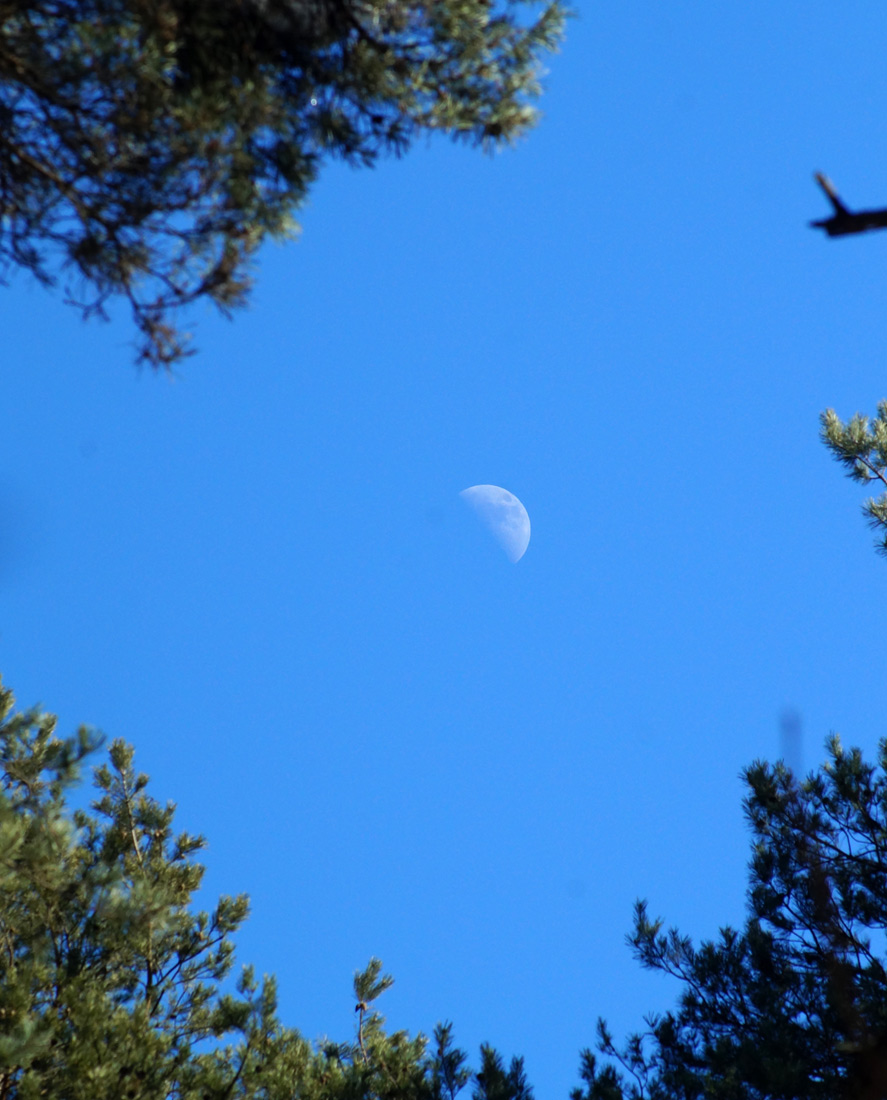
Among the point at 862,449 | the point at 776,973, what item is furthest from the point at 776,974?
the point at 862,449

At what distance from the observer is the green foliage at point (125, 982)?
5434 mm

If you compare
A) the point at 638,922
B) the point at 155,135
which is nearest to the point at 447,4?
the point at 155,135

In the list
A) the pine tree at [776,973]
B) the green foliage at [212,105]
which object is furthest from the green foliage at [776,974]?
the green foliage at [212,105]

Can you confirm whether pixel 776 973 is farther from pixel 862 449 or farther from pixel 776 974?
pixel 862 449

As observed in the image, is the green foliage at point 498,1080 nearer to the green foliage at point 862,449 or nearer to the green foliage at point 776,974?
the green foliage at point 776,974

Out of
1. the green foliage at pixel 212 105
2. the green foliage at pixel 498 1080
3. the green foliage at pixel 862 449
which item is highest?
the green foliage at pixel 862 449

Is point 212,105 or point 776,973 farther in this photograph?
point 776,973

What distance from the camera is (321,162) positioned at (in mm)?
3912

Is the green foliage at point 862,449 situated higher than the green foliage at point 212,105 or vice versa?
the green foliage at point 862,449

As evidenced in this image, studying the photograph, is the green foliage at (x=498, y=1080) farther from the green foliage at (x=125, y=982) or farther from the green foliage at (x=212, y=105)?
the green foliage at (x=212, y=105)

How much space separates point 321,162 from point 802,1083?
19.8 feet

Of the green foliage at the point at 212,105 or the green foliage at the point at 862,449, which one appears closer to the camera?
the green foliage at the point at 212,105

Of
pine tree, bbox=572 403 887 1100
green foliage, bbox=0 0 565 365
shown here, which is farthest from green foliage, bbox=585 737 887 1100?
green foliage, bbox=0 0 565 365

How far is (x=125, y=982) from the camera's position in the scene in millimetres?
7266
